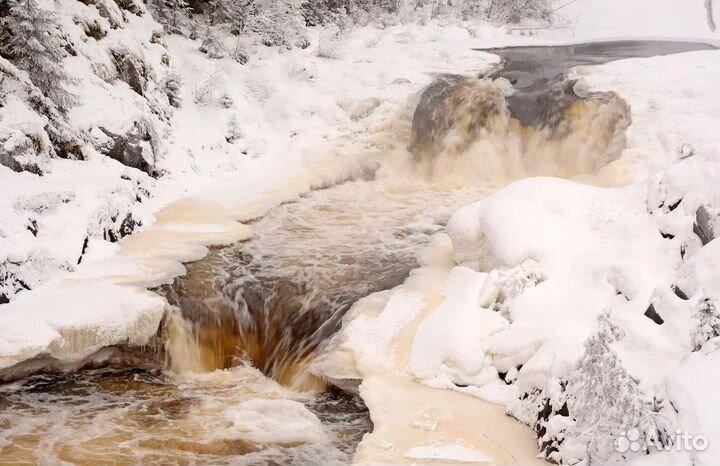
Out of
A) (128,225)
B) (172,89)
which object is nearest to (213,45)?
(172,89)

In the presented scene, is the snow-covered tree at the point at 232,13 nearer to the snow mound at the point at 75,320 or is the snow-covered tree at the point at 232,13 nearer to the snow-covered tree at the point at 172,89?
the snow-covered tree at the point at 172,89

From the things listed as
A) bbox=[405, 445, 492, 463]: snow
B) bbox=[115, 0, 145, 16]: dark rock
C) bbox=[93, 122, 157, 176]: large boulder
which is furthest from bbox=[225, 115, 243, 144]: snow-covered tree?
bbox=[405, 445, 492, 463]: snow

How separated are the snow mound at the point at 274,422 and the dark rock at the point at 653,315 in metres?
2.64

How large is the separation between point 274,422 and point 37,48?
6.29 meters

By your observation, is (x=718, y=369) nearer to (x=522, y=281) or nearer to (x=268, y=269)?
(x=522, y=281)

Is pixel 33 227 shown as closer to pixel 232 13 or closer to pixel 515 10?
pixel 232 13

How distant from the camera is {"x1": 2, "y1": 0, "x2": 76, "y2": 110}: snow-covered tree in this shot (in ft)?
28.2

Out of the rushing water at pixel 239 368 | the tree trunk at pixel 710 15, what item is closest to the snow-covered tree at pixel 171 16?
the rushing water at pixel 239 368

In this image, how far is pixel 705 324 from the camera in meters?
4.15

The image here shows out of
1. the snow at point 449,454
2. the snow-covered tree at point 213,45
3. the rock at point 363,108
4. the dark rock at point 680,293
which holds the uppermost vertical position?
the snow-covered tree at point 213,45

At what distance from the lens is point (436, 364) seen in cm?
575

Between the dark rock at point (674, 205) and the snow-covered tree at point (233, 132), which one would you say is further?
the snow-covered tree at point (233, 132)

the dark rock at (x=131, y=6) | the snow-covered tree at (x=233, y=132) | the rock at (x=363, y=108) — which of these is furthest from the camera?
the rock at (x=363, y=108)

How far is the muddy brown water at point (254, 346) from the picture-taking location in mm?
5031
